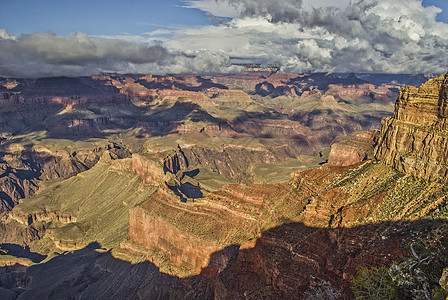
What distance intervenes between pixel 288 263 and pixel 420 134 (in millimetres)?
34009

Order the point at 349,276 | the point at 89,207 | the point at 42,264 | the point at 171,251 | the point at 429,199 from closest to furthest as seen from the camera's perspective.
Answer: the point at 349,276 < the point at 429,199 < the point at 171,251 < the point at 42,264 < the point at 89,207

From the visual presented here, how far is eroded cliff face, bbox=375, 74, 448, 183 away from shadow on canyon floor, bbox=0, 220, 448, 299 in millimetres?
14656

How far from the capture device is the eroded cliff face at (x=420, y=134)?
196 ft

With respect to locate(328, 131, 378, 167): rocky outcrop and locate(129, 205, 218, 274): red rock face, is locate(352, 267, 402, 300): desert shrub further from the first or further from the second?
locate(328, 131, 378, 167): rocky outcrop

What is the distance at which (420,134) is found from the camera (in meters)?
64.8

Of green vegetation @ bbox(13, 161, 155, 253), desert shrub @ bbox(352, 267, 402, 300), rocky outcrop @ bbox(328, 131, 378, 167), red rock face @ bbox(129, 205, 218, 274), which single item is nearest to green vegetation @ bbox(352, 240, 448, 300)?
desert shrub @ bbox(352, 267, 402, 300)

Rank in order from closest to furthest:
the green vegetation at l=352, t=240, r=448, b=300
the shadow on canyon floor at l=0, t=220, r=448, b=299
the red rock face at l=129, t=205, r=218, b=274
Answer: the green vegetation at l=352, t=240, r=448, b=300 < the shadow on canyon floor at l=0, t=220, r=448, b=299 < the red rock face at l=129, t=205, r=218, b=274

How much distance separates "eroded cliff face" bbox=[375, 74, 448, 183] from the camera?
59625mm

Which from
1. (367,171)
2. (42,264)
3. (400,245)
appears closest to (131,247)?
(42,264)

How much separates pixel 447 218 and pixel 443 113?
2452 cm

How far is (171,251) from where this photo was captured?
91.8 meters

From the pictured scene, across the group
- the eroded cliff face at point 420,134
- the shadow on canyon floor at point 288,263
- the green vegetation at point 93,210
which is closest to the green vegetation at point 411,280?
the shadow on canyon floor at point 288,263

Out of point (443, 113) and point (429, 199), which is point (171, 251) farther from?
point (443, 113)

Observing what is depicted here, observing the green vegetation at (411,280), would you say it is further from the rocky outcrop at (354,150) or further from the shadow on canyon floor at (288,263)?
the rocky outcrop at (354,150)
